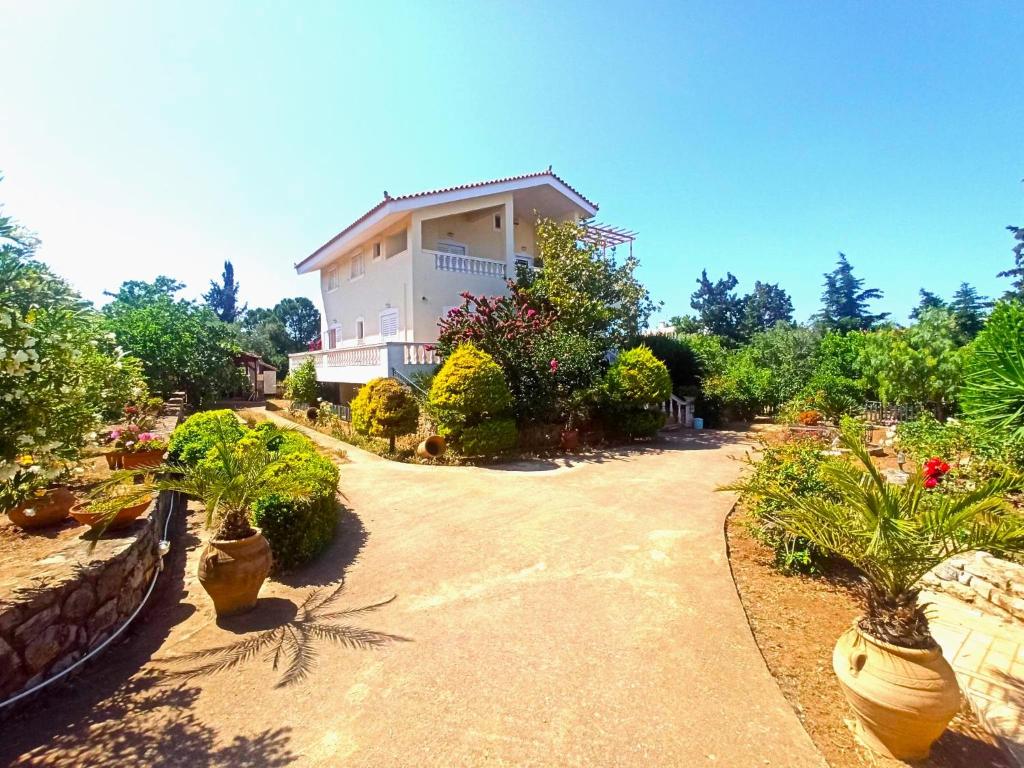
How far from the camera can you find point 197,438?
940 cm

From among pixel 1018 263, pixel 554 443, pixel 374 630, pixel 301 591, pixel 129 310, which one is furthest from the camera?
pixel 1018 263

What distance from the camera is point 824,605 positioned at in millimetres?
4891

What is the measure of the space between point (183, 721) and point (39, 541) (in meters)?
3.42

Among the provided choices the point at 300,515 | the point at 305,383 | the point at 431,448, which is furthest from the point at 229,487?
the point at 305,383

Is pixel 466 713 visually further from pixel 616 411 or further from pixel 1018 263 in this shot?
pixel 1018 263

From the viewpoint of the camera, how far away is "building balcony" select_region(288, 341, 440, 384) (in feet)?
47.3

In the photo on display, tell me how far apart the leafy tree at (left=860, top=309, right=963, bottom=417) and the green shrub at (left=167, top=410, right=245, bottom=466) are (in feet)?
53.1

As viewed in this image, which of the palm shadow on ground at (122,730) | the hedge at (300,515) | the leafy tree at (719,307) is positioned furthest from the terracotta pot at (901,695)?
the leafy tree at (719,307)

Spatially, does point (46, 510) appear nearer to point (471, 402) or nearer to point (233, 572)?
point (233, 572)

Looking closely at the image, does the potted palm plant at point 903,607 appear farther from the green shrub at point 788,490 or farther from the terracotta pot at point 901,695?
the green shrub at point 788,490

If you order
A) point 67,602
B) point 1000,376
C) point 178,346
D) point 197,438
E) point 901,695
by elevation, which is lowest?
point 901,695

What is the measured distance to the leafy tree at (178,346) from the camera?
2041 cm

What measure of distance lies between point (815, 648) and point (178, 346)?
82.7 ft

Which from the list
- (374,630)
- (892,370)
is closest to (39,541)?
(374,630)
